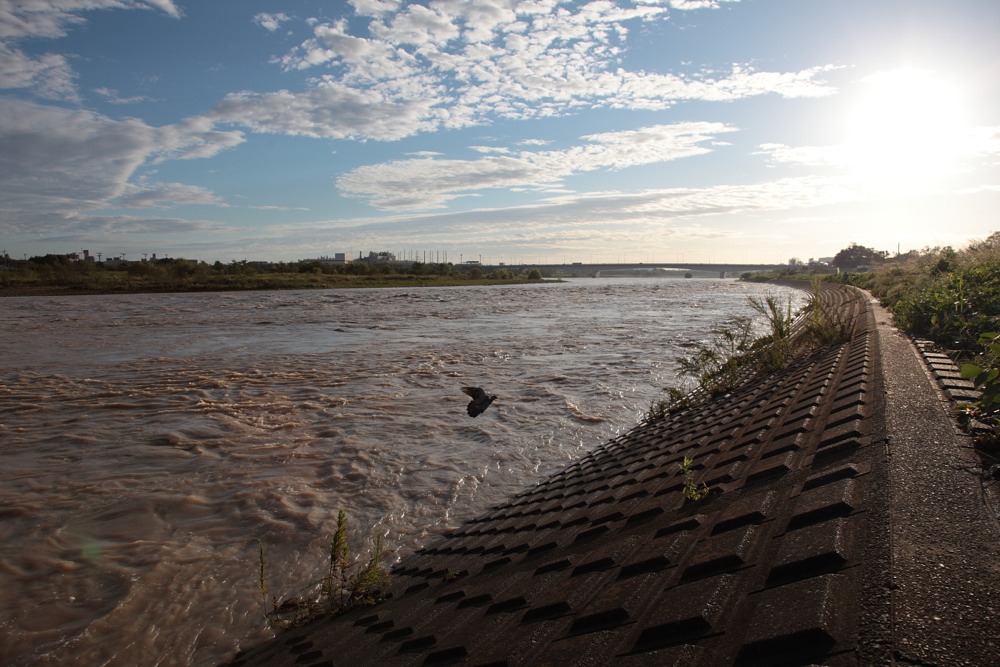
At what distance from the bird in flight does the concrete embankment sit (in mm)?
4861

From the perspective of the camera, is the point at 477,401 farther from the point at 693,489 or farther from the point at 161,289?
the point at 161,289

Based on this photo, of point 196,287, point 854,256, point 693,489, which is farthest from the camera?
point 854,256

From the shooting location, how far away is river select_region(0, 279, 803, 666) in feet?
15.1

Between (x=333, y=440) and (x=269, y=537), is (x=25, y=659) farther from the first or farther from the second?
(x=333, y=440)

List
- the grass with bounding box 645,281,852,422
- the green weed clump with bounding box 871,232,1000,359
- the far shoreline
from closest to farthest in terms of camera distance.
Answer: the green weed clump with bounding box 871,232,1000,359 → the grass with bounding box 645,281,852,422 → the far shoreline

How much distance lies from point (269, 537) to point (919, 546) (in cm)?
523

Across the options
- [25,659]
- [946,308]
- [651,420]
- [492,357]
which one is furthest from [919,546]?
[492,357]

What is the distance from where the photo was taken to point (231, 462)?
7945 mm

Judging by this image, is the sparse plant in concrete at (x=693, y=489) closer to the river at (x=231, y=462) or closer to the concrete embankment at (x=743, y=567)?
the concrete embankment at (x=743, y=567)

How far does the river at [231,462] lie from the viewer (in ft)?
15.1

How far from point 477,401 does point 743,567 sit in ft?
28.2

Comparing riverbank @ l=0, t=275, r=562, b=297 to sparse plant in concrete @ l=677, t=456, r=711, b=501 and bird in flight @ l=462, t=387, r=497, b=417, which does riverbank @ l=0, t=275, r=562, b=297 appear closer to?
bird in flight @ l=462, t=387, r=497, b=417

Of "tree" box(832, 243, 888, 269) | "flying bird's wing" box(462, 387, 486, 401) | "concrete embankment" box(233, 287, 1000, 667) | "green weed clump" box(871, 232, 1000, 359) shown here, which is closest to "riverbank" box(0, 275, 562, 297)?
"flying bird's wing" box(462, 387, 486, 401)

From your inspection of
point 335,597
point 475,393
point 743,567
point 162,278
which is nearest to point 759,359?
point 475,393
